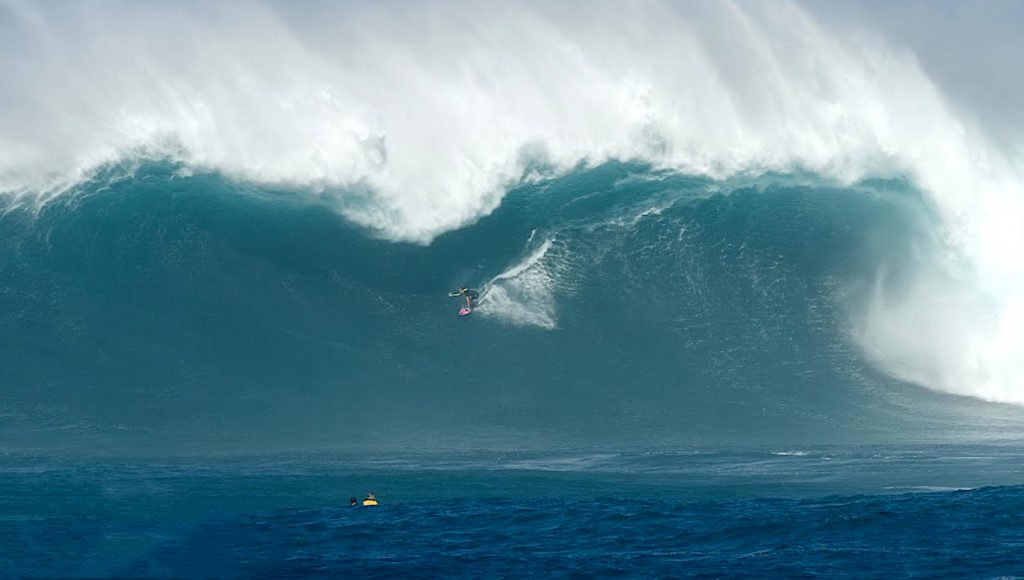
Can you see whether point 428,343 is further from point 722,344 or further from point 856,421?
point 856,421

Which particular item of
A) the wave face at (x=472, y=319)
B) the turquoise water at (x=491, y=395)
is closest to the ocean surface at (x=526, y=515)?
the turquoise water at (x=491, y=395)

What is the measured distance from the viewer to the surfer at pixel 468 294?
28344 millimetres

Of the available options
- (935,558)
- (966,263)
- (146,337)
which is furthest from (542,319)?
(935,558)

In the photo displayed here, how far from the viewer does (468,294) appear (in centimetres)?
2848

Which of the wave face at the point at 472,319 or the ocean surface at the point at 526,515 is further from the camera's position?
the wave face at the point at 472,319

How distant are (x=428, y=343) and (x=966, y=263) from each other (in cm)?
1276

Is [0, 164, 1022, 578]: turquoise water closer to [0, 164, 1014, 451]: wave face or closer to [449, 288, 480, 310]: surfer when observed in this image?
[0, 164, 1014, 451]: wave face

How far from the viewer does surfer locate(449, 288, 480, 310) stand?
28.3 metres

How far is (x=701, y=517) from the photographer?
1806cm

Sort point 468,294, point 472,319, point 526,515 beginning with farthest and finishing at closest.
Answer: point 468,294
point 472,319
point 526,515

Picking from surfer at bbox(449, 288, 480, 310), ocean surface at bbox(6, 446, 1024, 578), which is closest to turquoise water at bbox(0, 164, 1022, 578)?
ocean surface at bbox(6, 446, 1024, 578)

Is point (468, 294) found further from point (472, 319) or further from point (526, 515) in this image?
point (526, 515)

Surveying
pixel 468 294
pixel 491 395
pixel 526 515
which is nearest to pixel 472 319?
pixel 468 294

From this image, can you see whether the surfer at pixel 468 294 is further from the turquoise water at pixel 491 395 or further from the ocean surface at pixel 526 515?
the ocean surface at pixel 526 515
